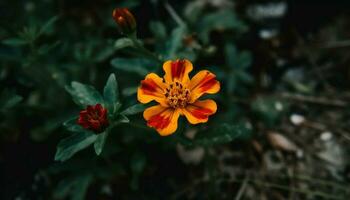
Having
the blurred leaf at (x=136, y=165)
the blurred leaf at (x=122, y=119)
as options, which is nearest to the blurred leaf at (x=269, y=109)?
the blurred leaf at (x=136, y=165)

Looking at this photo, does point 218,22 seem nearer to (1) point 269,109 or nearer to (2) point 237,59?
(2) point 237,59

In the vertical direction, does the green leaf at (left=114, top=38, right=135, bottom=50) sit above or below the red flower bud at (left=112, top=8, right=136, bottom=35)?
below

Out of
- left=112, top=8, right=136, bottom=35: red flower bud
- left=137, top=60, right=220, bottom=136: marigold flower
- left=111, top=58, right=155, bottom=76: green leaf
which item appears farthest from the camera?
left=111, top=58, right=155, bottom=76: green leaf

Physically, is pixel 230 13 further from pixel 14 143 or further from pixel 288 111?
pixel 14 143

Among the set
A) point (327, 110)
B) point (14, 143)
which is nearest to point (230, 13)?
point (327, 110)

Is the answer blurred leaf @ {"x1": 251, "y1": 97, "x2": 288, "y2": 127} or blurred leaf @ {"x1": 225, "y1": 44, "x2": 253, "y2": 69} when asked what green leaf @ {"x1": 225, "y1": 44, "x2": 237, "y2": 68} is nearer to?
blurred leaf @ {"x1": 225, "y1": 44, "x2": 253, "y2": 69}

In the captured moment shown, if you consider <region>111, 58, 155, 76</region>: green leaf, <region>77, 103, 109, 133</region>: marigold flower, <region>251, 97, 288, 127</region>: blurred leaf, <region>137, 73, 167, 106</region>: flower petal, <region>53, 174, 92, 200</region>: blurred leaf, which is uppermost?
<region>137, 73, 167, 106</region>: flower petal

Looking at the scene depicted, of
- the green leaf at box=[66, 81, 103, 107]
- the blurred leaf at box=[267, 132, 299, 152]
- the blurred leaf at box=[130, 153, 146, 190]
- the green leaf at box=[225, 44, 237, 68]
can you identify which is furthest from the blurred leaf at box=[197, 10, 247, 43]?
the green leaf at box=[66, 81, 103, 107]
